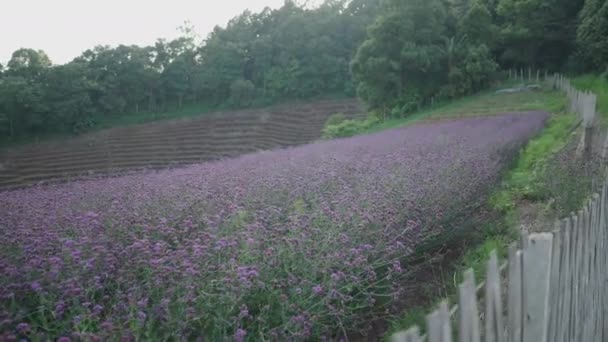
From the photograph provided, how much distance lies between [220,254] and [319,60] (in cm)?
4839

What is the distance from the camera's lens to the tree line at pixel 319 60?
2741cm

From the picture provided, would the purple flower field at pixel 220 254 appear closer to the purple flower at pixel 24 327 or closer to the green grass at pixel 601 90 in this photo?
the purple flower at pixel 24 327

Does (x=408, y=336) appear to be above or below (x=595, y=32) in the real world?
below

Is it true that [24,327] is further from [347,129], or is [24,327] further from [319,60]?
[319,60]

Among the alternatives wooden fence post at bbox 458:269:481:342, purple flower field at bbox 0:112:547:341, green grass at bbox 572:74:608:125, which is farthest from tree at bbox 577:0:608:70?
wooden fence post at bbox 458:269:481:342

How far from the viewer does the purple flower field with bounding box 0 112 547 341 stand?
1.89m

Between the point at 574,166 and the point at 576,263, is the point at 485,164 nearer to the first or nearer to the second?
the point at 574,166

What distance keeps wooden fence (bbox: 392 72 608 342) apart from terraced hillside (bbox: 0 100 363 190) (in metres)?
22.9

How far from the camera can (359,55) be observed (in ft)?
93.0

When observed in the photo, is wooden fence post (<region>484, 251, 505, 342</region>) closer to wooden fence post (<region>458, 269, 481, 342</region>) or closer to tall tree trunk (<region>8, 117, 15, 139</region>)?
wooden fence post (<region>458, 269, 481, 342</region>)

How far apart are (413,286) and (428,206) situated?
2.64ft

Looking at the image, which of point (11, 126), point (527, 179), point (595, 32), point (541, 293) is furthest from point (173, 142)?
point (541, 293)

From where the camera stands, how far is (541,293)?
1.74m

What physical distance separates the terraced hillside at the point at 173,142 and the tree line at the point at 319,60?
4.03 meters
